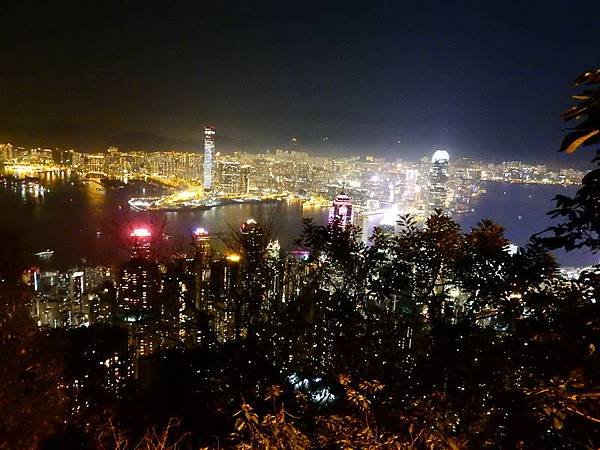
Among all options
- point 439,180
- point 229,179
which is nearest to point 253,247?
point 439,180

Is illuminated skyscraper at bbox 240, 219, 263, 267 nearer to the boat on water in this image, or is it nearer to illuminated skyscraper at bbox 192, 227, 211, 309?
illuminated skyscraper at bbox 192, 227, 211, 309

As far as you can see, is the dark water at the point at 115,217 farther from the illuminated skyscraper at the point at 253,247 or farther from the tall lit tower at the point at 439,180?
the illuminated skyscraper at the point at 253,247

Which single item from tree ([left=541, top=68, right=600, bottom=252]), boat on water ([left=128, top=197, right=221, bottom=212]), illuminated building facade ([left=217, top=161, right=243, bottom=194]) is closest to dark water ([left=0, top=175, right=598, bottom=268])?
boat on water ([left=128, top=197, right=221, bottom=212])

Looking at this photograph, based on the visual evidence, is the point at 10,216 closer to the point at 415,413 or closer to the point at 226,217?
the point at 226,217

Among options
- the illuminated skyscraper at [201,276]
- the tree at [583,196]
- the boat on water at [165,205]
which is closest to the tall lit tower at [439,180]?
the boat on water at [165,205]

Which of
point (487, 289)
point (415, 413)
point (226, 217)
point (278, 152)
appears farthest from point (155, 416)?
point (278, 152)

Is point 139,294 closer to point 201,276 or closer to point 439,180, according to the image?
point 201,276

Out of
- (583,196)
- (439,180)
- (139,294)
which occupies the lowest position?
(139,294)
